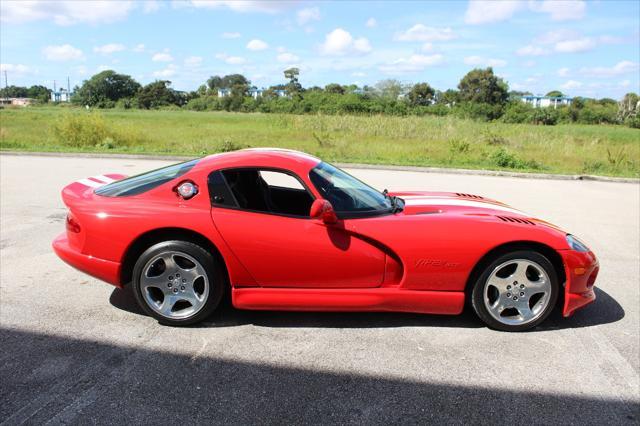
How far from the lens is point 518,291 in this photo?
11.6 feet

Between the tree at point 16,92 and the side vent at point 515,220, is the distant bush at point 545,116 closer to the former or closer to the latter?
the side vent at point 515,220

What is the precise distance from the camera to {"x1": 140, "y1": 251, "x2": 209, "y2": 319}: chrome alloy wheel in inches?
137

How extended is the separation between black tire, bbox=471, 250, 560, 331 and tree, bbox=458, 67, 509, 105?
80.1 metres

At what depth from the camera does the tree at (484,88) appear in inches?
3100

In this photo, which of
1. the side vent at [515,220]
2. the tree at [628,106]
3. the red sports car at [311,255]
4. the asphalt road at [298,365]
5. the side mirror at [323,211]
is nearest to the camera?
the asphalt road at [298,365]

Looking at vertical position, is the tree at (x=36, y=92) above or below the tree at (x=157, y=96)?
above

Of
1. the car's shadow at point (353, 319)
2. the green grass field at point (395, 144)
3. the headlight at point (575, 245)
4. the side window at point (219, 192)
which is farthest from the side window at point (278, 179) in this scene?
the green grass field at point (395, 144)

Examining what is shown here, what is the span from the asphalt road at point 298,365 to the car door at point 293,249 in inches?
16.2

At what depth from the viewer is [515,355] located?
3.28 meters

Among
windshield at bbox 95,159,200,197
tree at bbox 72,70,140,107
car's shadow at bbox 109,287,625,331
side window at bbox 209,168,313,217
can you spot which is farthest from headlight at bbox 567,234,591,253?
tree at bbox 72,70,140,107

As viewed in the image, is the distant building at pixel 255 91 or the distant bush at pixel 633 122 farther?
the distant building at pixel 255 91

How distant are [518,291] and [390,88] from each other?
303 feet

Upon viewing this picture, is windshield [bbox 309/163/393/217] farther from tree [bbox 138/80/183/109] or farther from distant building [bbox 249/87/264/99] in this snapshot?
distant building [bbox 249/87/264/99]

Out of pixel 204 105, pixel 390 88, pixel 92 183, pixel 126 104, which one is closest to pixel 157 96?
pixel 126 104
